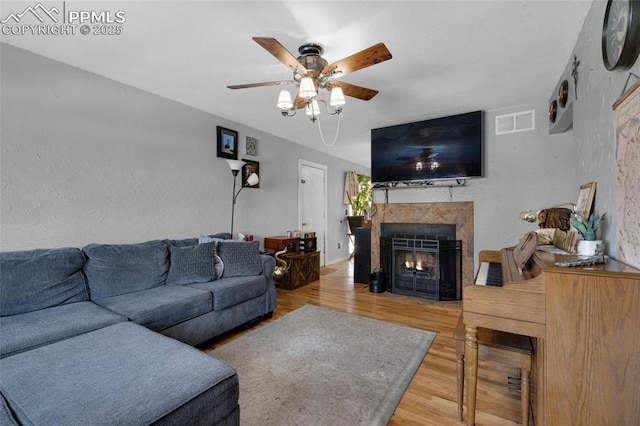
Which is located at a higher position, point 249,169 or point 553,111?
point 553,111

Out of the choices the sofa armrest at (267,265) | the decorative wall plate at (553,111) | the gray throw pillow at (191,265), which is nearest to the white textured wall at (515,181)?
the decorative wall plate at (553,111)

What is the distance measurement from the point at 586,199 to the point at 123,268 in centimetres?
337

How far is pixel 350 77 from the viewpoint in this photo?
254cm

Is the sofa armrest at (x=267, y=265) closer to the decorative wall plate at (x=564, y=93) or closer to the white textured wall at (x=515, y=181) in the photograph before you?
the white textured wall at (x=515, y=181)

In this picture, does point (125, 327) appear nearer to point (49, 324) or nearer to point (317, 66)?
point (49, 324)

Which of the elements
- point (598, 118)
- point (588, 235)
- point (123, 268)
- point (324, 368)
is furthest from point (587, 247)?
point (123, 268)

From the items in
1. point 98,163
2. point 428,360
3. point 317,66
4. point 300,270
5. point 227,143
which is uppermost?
point 317,66

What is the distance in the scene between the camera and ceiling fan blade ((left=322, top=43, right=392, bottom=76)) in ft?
5.28

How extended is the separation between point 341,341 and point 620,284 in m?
1.87

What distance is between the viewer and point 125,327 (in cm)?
159

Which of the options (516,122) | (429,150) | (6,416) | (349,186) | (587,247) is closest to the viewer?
(6,416)

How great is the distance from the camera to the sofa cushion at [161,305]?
1911mm

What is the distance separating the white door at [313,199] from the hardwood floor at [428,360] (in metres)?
1.34

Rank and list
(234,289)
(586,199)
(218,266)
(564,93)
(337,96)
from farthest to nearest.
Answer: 1. (218,266)
2. (234,289)
3. (564,93)
4. (337,96)
5. (586,199)
